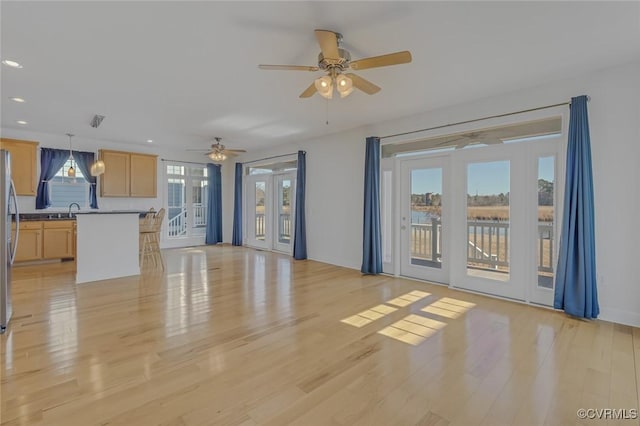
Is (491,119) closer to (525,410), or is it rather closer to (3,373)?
(525,410)

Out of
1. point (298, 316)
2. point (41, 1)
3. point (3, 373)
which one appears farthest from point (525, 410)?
point (41, 1)

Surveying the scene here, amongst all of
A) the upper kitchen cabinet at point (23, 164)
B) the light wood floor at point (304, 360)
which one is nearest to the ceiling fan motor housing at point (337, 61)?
the light wood floor at point (304, 360)

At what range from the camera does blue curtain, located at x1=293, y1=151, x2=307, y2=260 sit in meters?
6.71

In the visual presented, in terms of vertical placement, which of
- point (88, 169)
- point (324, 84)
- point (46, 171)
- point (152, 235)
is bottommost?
point (152, 235)

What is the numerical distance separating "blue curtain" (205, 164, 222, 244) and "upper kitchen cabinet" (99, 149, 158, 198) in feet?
4.87

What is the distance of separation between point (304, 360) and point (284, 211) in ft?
17.7

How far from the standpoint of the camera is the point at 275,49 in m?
2.85

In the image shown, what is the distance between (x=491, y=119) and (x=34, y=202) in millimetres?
8345

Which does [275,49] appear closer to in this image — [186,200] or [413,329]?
[413,329]

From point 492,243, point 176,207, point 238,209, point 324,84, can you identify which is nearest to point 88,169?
point 176,207

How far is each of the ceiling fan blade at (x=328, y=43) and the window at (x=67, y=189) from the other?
269 inches

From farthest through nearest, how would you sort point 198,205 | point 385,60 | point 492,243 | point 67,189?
point 198,205 < point 67,189 < point 492,243 < point 385,60

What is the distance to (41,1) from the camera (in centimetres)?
218

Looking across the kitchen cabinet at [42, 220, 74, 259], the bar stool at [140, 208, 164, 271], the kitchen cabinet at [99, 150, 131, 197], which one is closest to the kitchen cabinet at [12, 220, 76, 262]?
the kitchen cabinet at [42, 220, 74, 259]
